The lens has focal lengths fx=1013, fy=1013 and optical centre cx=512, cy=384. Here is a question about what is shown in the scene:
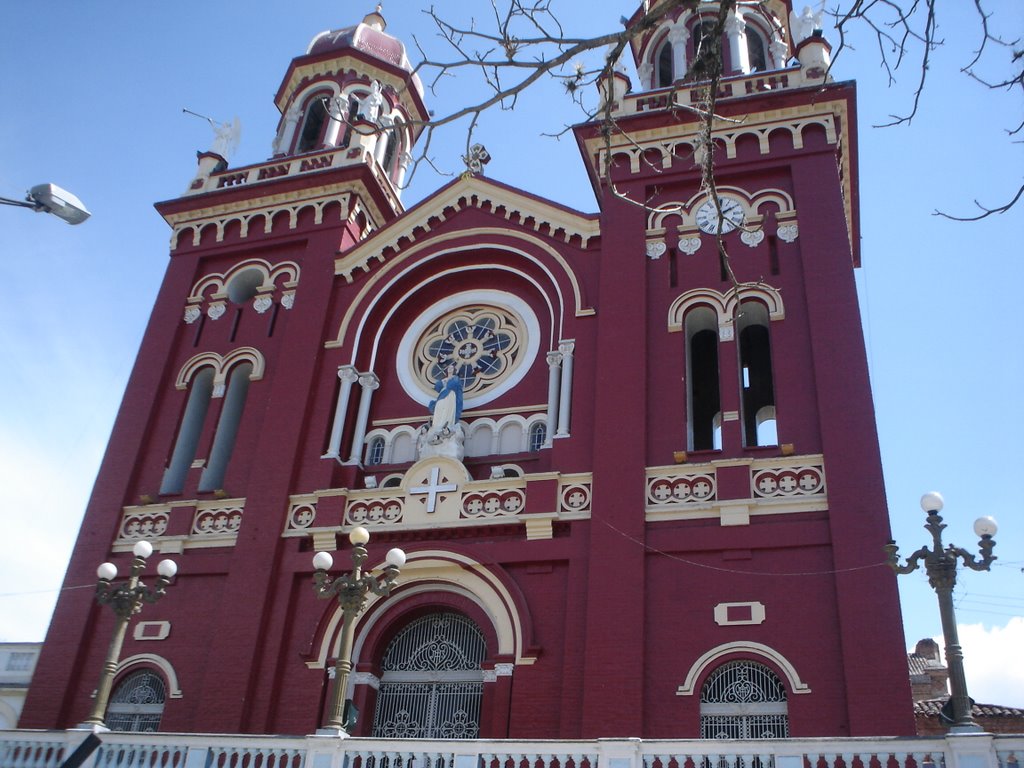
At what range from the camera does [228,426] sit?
22859 mm

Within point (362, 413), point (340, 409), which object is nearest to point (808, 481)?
point (362, 413)

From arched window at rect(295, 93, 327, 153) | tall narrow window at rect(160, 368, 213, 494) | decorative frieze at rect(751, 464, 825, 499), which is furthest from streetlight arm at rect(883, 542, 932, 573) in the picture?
arched window at rect(295, 93, 327, 153)

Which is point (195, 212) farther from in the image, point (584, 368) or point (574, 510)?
point (574, 510)

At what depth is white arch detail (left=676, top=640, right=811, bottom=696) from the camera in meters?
15.6

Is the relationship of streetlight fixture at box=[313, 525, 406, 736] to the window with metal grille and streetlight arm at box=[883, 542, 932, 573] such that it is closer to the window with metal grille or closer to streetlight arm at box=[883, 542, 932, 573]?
the window with metal grille

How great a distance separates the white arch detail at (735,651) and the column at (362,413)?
27.4ft

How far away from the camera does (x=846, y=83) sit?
21438 millimetres

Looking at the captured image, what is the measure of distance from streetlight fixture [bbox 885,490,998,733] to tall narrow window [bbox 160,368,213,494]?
15.2 m

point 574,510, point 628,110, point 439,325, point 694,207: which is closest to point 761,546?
point 574,510

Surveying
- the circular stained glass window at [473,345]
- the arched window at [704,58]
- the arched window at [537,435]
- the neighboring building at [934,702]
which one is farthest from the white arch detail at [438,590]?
the arched window at [704,58]

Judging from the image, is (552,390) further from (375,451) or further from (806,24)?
(806,24)

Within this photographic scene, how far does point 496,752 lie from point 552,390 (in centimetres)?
820

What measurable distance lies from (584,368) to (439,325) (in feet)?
14.6

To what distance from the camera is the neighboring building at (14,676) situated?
19781 mm
